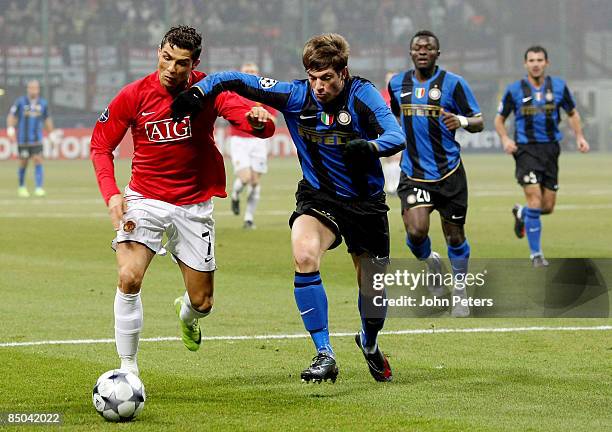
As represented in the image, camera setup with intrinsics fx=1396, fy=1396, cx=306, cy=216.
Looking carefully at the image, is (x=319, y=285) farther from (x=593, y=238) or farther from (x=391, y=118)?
(x=593, y=238)

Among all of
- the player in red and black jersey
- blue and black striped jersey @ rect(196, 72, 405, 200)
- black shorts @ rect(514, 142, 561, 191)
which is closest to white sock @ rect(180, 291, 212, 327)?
the player in red and black jersey

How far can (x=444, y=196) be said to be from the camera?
11.1 meters

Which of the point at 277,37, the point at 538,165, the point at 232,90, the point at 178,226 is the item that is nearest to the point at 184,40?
the point at 232,90

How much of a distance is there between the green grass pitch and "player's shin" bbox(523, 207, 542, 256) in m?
1.02

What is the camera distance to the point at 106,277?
13117mm

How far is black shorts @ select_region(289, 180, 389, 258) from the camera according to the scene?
779cm

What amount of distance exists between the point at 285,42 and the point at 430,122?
33452 mm

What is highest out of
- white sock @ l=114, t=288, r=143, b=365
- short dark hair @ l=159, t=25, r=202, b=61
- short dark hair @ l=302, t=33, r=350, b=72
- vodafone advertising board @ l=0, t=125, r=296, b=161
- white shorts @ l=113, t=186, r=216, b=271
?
short dark hair @ l=159, t=25, r=202, b=61

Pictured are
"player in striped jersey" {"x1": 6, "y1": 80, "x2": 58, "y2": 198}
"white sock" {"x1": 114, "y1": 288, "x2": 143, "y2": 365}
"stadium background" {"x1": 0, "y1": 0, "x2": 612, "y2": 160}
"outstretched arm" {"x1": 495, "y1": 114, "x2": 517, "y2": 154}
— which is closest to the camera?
"white sock" {"x1": 114, "y1": 288, "x2": 143, "y2": 365}

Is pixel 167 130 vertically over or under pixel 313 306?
over

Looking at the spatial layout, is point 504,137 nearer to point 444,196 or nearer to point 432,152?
point 432,152

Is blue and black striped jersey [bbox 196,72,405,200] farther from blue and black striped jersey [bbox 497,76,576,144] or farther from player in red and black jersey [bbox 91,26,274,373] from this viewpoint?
blue and black striped jersey [bbox 497,76,576,144]

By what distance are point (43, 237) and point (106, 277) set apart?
440 centimetres

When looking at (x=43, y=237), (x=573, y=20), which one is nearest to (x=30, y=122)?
(x=43, y=237)
